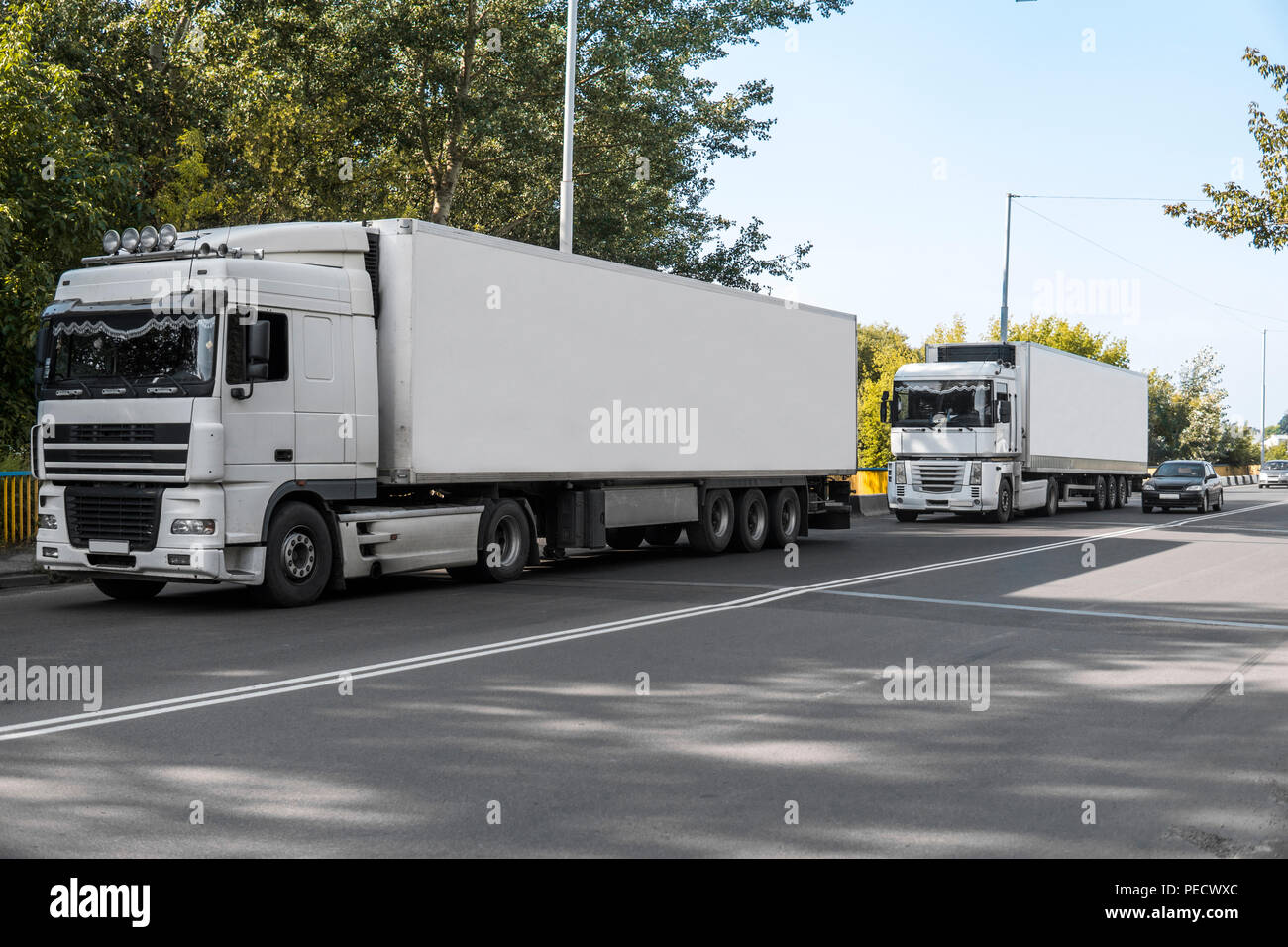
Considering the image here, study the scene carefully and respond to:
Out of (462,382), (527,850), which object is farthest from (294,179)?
(527,850)

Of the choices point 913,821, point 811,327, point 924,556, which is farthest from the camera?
point 811,327

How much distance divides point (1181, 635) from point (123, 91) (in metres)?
27.1

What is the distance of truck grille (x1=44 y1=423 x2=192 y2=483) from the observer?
11766mm

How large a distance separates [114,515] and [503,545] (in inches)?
178

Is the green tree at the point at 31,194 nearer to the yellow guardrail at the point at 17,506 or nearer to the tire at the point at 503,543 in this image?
the yellow guardrail at the point at 17,506

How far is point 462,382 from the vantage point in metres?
14.1

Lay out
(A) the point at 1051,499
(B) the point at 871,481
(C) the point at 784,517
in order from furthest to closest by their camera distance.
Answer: (B) the point at 871,481
(A) the point at 1051,499
(C) the point at 784,517

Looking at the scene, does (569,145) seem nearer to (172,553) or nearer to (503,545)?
(503,545)

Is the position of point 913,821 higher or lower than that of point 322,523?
lower

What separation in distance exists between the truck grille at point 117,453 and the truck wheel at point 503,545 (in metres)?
3.88

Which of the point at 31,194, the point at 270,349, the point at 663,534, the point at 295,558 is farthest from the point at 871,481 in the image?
the point at 270,349

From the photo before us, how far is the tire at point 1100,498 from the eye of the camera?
3738 cm

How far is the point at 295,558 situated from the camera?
12.6m
